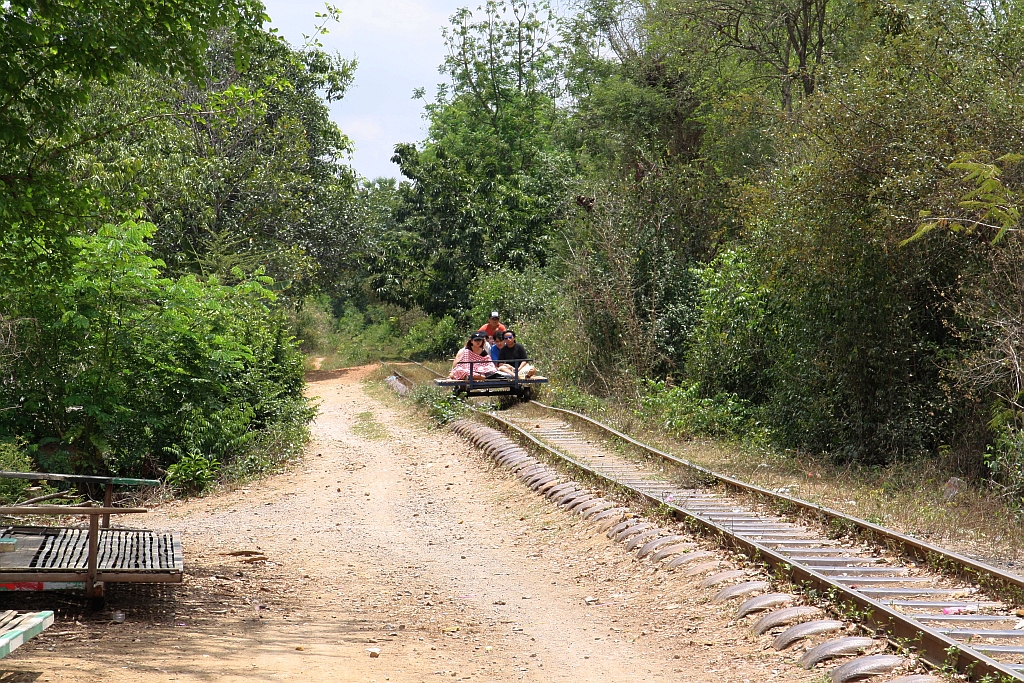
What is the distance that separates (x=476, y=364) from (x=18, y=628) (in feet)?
50.7

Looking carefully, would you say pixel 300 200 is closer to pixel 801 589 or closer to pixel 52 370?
pixel 52 370

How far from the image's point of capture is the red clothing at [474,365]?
20.2 meters

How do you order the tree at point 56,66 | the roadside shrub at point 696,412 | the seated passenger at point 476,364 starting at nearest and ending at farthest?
1. the tree at point 56,66
2. the roadside shrub at point 696,412
3. the seated passenger at point 476,364

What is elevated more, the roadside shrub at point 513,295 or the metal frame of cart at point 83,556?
the roadside shrub at point 513,295

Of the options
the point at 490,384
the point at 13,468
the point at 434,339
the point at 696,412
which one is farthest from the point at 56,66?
the point at 434,339

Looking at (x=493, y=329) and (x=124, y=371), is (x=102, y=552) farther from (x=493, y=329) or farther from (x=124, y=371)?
(x=493, y=329)

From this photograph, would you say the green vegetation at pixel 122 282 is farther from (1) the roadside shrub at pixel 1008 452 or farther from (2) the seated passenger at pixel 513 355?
(1) the roadside shrub at pixel 1008 452

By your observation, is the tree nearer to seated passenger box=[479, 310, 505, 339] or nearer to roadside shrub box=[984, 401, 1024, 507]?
roadside shrub box=[984, 401, 1024, 507]

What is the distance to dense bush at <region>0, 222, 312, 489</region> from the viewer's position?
12.8 metres

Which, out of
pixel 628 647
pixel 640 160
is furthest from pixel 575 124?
pixel 628 647

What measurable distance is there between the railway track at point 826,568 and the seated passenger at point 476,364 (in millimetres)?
6653

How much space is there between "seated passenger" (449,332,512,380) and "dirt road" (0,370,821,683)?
6551 mm

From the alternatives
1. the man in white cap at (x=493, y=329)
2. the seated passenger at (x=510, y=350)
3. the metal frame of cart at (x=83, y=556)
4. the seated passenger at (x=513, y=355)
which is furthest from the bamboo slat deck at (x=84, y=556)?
the man in white cap at (x=493, y=329)

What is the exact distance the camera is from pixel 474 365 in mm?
20281
